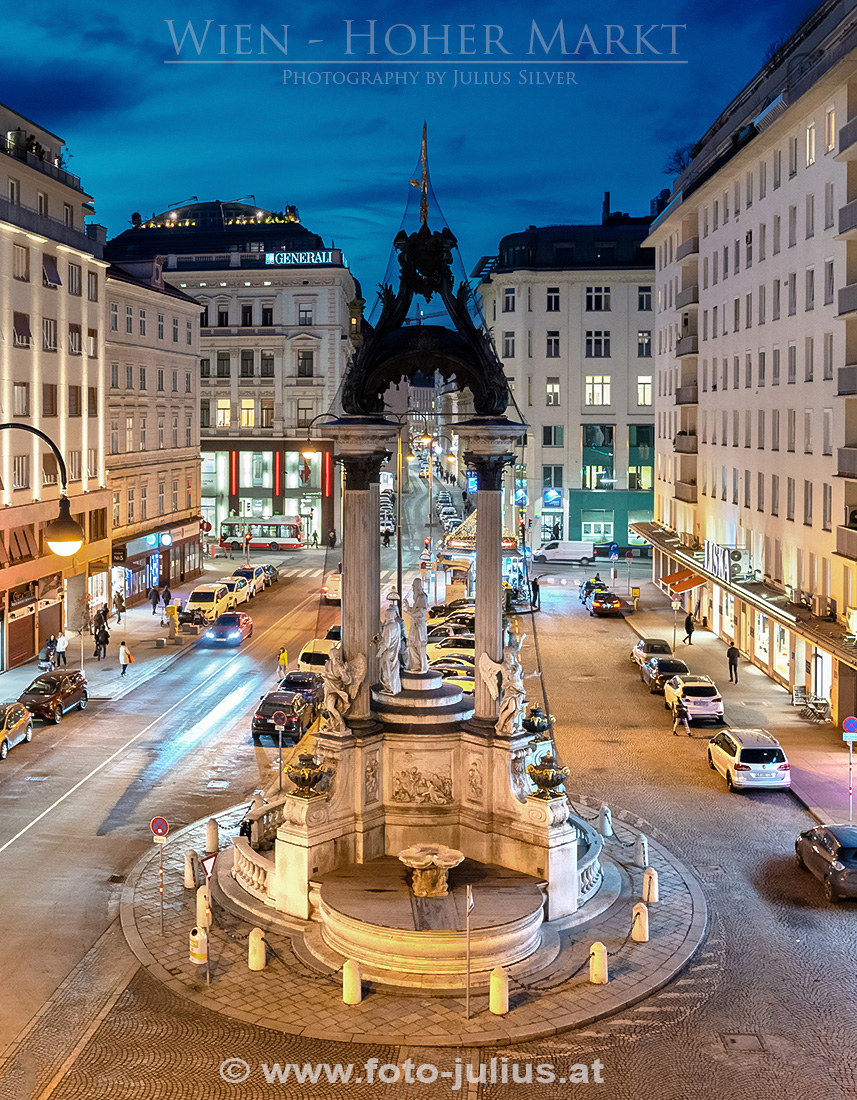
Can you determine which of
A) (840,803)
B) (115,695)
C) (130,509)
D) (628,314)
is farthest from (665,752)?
(628,314)

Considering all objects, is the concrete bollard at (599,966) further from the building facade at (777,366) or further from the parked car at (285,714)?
the building facade at (777,366)

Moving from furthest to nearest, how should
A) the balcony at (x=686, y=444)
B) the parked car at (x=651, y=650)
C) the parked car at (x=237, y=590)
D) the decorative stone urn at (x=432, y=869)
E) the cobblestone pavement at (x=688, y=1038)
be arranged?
the balcony at (x=686, y=444) < the parked car at (x=237, y=590) < the parked car at (x=651, y=650) < the decorative stone urn at (x=432, y=869) < the cobblestone pavement at (x=688, y=1038)

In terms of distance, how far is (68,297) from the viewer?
51.1 m

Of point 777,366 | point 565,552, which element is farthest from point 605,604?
point 565,552

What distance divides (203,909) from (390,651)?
19.5ft

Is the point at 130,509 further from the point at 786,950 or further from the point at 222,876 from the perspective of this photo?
the point at 786,950

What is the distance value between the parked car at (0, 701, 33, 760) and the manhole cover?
21609 millimetres

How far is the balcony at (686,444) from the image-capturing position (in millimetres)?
61719

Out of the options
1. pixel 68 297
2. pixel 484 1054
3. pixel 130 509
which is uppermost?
pixel 68 297

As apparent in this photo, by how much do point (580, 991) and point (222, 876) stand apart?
7.51m

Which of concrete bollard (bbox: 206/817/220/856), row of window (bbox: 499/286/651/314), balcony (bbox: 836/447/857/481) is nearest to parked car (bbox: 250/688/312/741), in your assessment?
concrete bollard (bbox: 206/817/220/856)

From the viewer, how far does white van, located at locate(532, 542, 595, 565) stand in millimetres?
87562

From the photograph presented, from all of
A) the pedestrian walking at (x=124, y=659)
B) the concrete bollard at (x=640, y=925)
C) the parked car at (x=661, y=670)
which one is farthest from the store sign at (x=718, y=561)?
the concrete bollard at (x=640, y=925)

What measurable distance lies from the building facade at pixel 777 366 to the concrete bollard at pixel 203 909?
1938 cm
